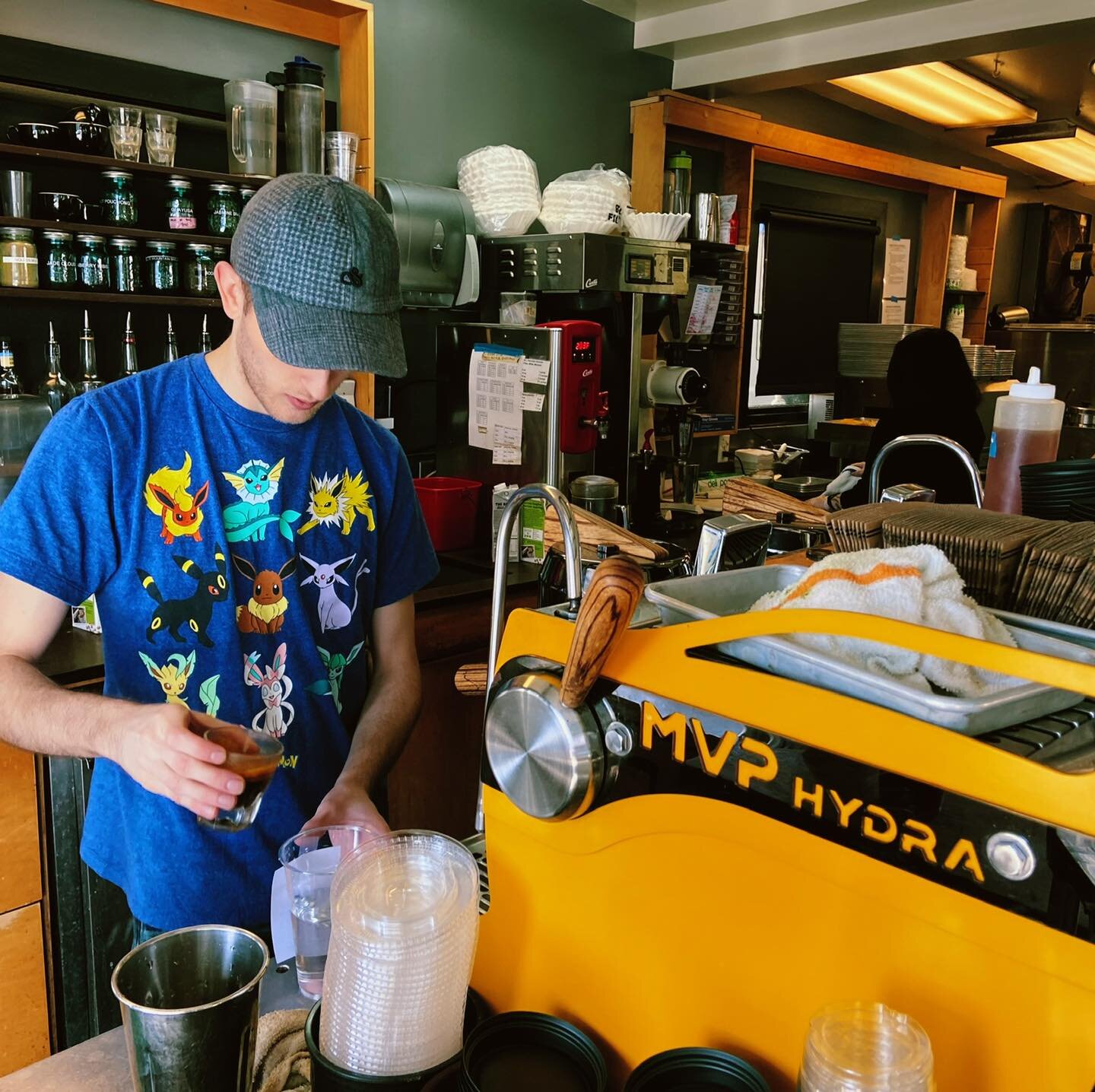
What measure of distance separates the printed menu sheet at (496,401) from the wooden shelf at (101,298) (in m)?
0.88

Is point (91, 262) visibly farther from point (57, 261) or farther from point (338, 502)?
point (338, 502)

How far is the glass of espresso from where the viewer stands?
990mm

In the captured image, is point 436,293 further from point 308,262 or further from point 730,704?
point 730,704

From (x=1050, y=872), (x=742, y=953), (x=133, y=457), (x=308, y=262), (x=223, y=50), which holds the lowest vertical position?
(x=742, y=953)

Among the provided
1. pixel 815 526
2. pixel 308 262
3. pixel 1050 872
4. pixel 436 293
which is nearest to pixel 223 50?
pixel 436 293

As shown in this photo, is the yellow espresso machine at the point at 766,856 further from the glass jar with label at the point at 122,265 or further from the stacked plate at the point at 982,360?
the stacked plate at the point at 982,360

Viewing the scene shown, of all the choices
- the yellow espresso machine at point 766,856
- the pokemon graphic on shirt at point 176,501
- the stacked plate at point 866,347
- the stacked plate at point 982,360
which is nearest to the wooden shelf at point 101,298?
the pokemon graphic on shirt at point 176,501

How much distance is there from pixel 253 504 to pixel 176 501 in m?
0.11

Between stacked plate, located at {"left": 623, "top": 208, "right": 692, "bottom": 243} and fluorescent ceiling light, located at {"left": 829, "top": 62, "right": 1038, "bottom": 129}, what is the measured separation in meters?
1.67

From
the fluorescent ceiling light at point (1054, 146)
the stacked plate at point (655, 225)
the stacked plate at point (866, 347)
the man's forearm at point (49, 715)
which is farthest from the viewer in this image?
the stacked plate at point (866, 347)

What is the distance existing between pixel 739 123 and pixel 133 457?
413cm

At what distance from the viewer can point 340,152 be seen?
313 cm

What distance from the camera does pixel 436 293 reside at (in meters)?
3.58

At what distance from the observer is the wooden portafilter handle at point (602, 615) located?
70cm
